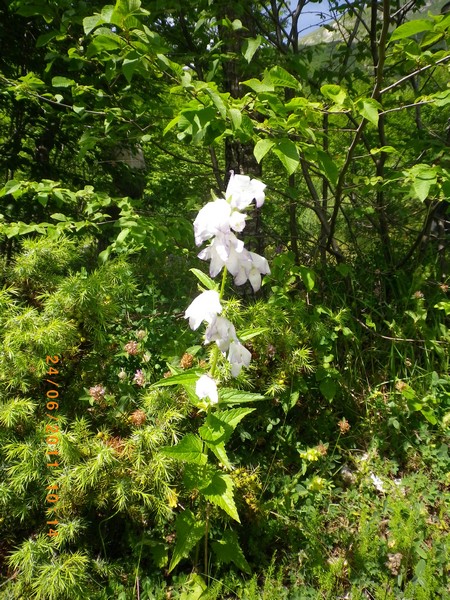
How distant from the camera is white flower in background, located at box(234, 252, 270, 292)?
108 cm

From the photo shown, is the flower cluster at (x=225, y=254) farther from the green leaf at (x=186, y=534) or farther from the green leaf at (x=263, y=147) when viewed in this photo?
the green leaf at (x=186, y=534)

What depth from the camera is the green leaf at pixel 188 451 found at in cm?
123

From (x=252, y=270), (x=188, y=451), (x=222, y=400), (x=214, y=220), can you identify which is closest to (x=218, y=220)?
(x=214, y=220)

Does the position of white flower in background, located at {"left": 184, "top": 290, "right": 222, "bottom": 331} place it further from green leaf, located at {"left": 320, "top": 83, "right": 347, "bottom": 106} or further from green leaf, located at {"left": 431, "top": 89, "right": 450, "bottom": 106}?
green leaf, located at {"left": 431, "top": 89, "right": 450, "bottom": 106}

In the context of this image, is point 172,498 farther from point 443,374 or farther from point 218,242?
point 443,374

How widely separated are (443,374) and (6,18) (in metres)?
3.89

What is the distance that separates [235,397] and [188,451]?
0.78 ft

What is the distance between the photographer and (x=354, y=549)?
1576 millimetres

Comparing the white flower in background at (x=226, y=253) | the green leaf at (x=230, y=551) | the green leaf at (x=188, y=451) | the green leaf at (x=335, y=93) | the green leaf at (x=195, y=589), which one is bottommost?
the green leaf at (x=195, y=589)

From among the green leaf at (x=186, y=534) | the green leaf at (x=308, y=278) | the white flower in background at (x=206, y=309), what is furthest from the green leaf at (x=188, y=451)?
the green leaf at (x=308, y=278)

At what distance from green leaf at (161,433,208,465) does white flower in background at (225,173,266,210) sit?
2.59 feet

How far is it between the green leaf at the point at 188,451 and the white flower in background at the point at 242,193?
2.59 ft

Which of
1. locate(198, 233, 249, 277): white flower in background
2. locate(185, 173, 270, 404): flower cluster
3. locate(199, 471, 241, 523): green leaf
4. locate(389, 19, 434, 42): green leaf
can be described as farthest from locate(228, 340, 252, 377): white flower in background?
locate(389, 19, 434, 42): green leaf

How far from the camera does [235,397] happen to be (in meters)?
1.33
